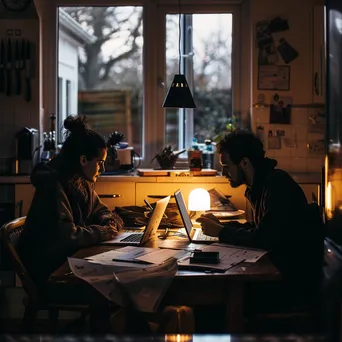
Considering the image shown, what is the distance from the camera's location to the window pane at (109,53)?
5230 mm

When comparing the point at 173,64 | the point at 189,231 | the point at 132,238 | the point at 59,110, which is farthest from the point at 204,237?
the point at 59,110

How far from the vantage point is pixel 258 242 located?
10.1 feet

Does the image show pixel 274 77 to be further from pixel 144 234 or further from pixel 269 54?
pixel 144 234

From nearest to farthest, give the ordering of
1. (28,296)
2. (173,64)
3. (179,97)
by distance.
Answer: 1. (28,296)
2. (179,97)
3. (173,64)

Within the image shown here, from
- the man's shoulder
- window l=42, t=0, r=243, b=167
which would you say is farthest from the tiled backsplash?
the man's shoulder

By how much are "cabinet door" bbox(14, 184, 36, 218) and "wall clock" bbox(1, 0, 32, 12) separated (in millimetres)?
1250

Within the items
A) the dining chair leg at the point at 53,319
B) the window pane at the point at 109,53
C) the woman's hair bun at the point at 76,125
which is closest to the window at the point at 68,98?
the window pane at the point at 109,53

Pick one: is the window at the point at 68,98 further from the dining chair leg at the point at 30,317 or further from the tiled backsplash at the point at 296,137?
the dining chair leg at the point at 30,317

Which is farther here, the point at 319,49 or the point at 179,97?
the point at 319,49

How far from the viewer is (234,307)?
2.64 meters

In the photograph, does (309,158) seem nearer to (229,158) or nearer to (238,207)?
(238,207)

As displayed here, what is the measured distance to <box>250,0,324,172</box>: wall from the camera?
4727 millimetres

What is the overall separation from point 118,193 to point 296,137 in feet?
4.27

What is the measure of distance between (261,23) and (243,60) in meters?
0.38
